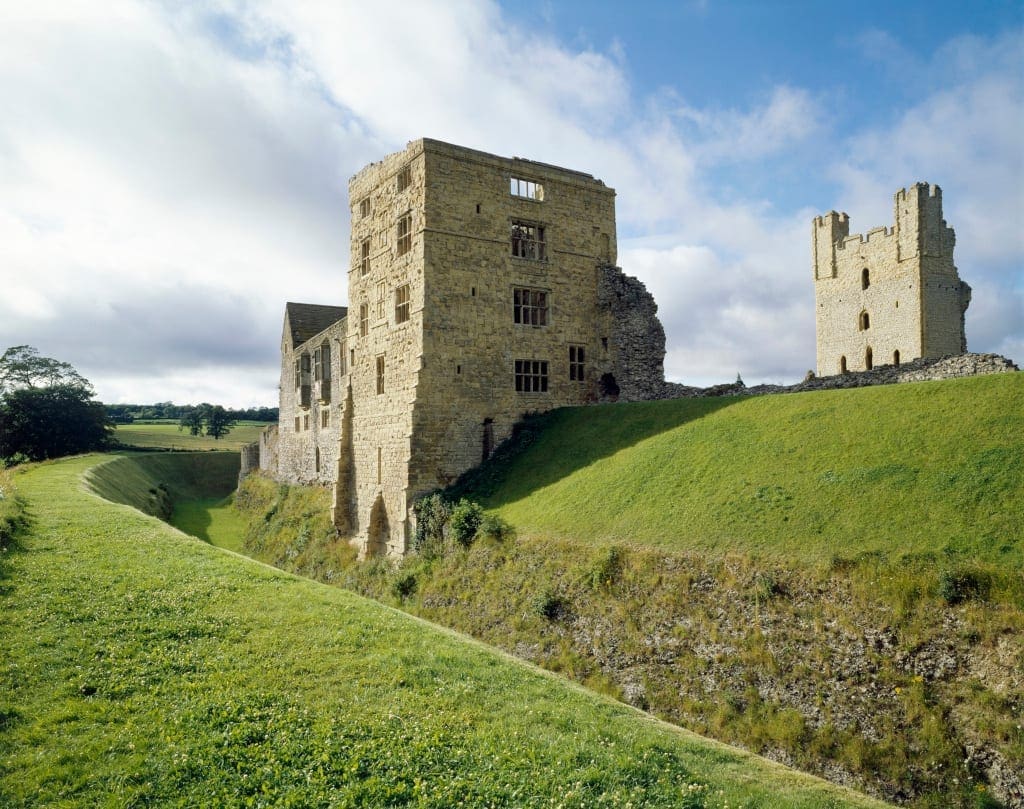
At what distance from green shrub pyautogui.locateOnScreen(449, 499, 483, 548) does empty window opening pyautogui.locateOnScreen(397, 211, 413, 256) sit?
12.2m

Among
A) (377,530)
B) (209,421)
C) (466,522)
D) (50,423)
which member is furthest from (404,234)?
(209,421)

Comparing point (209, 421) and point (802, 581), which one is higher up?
point (209, 421)

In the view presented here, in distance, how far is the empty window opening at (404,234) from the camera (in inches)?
1167

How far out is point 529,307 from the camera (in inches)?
1207

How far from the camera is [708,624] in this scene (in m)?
15.0

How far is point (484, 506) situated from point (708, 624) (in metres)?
12.0

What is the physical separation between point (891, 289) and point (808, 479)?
35.4 m

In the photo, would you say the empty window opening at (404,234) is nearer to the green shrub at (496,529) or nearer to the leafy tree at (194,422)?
the green shrub at (496,529)

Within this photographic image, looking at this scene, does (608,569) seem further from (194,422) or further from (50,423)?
(194,422)

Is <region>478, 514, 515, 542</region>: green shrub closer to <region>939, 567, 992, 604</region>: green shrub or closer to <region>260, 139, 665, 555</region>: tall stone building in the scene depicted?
<region>260, 139, 665, 555</region>: tall stone building

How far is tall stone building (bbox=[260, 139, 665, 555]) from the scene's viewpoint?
92.4ft

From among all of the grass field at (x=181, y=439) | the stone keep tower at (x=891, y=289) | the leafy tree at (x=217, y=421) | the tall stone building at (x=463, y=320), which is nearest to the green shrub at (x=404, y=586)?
the tall stone building at (x=463, y=320)

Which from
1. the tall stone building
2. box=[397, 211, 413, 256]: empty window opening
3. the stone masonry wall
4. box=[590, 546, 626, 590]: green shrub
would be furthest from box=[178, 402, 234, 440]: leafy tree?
box=[590, 546, 626, 590]: green shrub

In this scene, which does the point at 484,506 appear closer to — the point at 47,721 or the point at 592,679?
the point at 592,679
